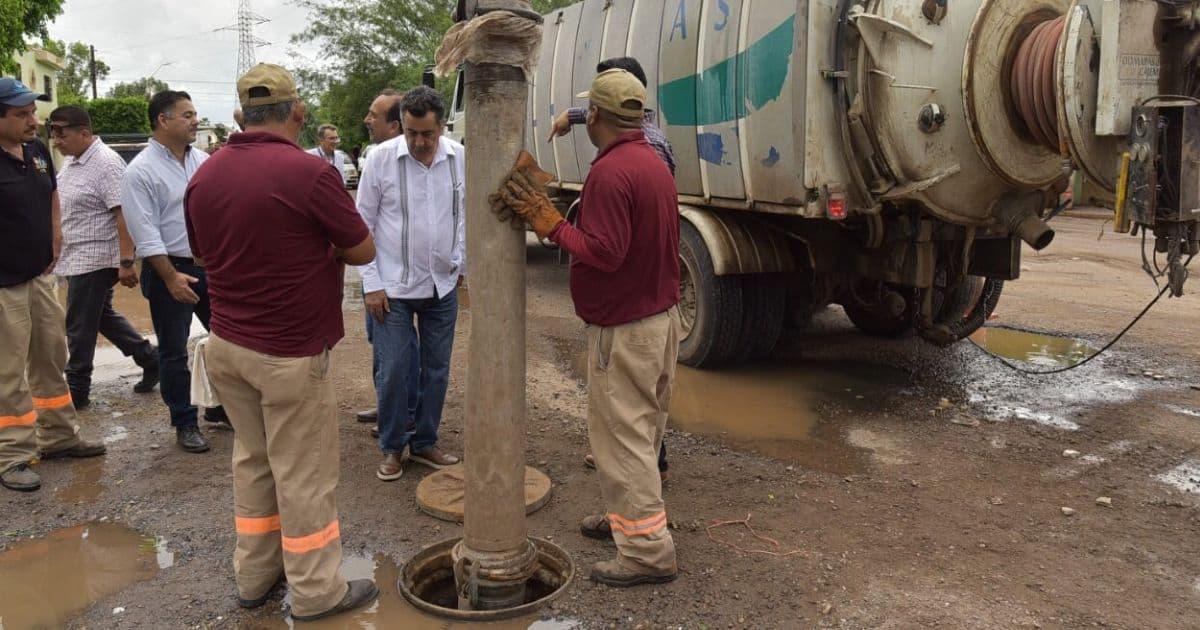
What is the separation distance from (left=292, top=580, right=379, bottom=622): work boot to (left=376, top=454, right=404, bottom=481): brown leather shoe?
1128 millimetres

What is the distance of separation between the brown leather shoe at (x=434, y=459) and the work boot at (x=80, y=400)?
253 centimetres

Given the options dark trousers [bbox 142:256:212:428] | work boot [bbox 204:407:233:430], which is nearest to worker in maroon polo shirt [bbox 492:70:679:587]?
dark trousers [bbox 142:256:212:428]

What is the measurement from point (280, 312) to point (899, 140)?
137 inches

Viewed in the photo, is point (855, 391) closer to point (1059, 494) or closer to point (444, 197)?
point (1059, 494)

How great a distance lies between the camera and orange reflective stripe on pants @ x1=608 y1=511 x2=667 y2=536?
342 centimetres

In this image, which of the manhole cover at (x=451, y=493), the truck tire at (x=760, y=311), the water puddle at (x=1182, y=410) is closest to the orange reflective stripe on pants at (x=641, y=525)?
the manhole cover at (x=451, y=493)

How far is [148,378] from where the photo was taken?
6.15m

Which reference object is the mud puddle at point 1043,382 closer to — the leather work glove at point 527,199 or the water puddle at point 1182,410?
the water puddle at point 1182,410

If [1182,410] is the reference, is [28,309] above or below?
above

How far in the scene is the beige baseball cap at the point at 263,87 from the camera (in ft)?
10.1

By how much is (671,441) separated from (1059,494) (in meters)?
2.00

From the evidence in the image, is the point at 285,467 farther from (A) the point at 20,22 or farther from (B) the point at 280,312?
(A) the point at 20,22

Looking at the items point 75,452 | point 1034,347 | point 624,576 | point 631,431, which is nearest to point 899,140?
point 631,431

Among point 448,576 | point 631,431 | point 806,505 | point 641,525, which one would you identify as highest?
point 631,431
